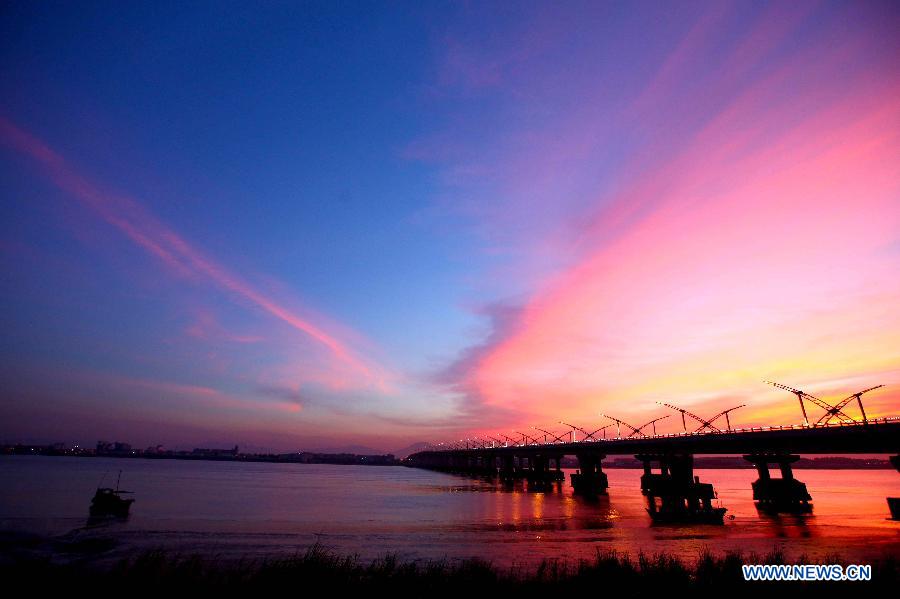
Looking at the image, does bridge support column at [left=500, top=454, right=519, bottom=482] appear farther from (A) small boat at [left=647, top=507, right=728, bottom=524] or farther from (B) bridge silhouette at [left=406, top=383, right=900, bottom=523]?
(A) small boat at [left=647, top=507, right=728, bottom=524]

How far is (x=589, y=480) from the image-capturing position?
12925cm

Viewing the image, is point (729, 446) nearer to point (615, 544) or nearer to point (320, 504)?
point (615, 544)

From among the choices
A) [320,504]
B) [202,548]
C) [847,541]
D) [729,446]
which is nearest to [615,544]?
[847,541]

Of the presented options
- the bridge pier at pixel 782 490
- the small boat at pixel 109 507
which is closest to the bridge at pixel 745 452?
the bridge pier at pixel 782 490

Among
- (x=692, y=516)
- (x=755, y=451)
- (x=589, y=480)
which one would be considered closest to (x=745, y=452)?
(x=755, y=451)

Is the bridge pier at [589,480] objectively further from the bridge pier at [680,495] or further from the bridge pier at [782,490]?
the bridge pier at [782,490]

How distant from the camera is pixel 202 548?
135 feet

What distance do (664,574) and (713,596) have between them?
106 inches

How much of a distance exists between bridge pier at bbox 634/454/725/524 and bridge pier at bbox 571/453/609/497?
1678 centimetres

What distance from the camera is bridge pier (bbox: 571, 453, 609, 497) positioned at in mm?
126938

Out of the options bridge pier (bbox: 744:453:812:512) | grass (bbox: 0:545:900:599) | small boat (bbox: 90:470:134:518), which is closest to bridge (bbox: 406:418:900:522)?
bridge pier (bbox: 744:453:812:512)

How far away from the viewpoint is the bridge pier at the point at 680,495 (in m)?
69.9

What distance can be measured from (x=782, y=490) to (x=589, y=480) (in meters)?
50.3

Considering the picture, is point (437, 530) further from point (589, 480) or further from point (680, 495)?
point (589, 480)
